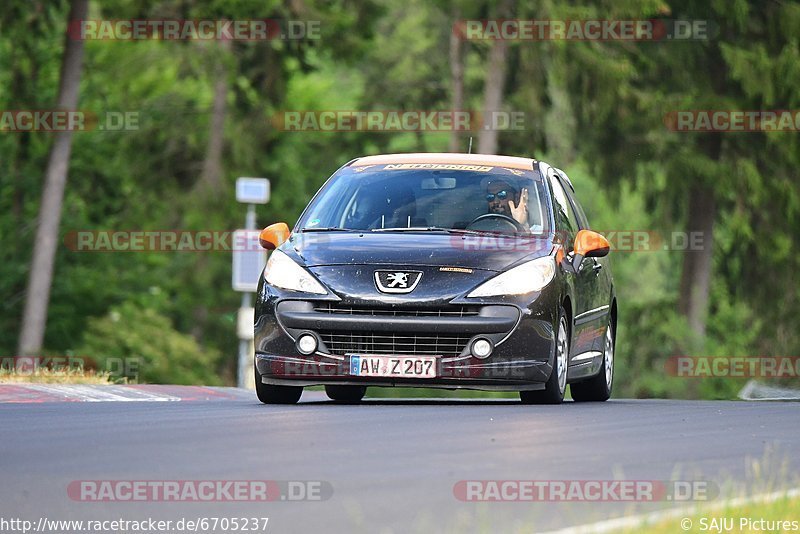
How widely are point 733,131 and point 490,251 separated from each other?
25.3 m

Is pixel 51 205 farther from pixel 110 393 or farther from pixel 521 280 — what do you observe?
pixel 521 280

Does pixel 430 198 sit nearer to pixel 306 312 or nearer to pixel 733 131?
pixel 306 312

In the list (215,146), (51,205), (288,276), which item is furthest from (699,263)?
(288,276)

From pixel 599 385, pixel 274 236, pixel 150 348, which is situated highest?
pixel 274 236

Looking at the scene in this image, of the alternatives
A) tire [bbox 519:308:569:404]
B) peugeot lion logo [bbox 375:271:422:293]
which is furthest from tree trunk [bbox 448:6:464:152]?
peugeot lion logo [bbox 375:271:422:293]

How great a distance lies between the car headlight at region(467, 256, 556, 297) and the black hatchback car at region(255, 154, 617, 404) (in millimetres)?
10

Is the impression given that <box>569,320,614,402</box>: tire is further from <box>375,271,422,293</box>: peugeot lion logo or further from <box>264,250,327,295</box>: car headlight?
<box>264,250,327,295</box>: car headlight

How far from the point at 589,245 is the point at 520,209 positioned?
1.97 ft

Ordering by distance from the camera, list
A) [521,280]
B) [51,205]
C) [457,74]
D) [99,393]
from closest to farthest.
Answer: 1. [521,280]
2. [99,393]
3. [51,205]
4. [457,74]

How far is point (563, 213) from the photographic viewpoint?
51.4 feet

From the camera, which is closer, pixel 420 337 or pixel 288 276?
pixel 420 337

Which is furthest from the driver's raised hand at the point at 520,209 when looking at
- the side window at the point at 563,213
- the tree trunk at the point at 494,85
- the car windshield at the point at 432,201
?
the tree trunk at the point at 494,85

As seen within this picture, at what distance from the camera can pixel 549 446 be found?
10633 millimetres

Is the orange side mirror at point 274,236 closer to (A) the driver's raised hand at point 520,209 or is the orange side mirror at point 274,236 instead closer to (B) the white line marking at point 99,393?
(B) the white line marking at point 99,393
